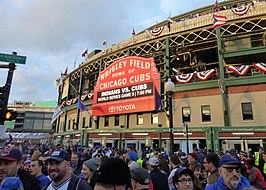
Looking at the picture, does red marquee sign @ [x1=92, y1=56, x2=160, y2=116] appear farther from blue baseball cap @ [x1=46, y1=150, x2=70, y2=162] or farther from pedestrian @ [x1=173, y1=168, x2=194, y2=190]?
blue baseball cap @ [x1=46, y1=150, x2=70, y2=162]

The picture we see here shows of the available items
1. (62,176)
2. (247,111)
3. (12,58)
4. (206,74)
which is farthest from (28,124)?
(62,176)

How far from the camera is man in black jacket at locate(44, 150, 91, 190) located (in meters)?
2.97

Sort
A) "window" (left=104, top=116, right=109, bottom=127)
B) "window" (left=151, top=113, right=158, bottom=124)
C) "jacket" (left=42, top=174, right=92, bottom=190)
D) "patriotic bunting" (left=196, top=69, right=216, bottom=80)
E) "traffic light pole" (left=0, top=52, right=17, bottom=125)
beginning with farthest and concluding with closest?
"window" (left=104, top=116, right=109, bottom=127), "window" (left=151, top=113, right=158, bottom=124), "patriotic bunting" (left=196, top=69, right=216, bottom=80), "traffic light pole" (left=0, top=52, right=17, bottom=125), "jacket" (left=42, top=174, right=92, bottom=190)

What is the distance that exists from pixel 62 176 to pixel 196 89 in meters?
19.2

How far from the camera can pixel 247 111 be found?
1823 cm

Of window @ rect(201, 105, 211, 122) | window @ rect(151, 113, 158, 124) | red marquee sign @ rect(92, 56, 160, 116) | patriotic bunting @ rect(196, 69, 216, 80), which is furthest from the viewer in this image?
window @ rect(151, 113, 158, 124)

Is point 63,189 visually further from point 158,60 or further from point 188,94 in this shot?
point 158,60

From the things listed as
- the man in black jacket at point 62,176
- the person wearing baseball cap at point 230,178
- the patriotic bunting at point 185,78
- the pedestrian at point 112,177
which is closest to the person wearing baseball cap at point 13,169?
the man in black jacket at point 62,176

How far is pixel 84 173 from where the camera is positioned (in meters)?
4.16

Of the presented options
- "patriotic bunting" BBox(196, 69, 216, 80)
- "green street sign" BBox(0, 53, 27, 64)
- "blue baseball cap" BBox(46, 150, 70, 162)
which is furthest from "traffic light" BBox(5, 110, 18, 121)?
"patriotic bunting" BBox(196, 69, 216, 80)

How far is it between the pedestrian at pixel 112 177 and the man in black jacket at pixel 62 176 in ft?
4.62

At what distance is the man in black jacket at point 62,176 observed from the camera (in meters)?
2.97

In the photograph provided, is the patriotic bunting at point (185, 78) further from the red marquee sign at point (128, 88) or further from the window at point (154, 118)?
the window at point (154, 118)

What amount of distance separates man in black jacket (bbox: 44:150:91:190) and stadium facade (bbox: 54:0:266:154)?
1589cm
